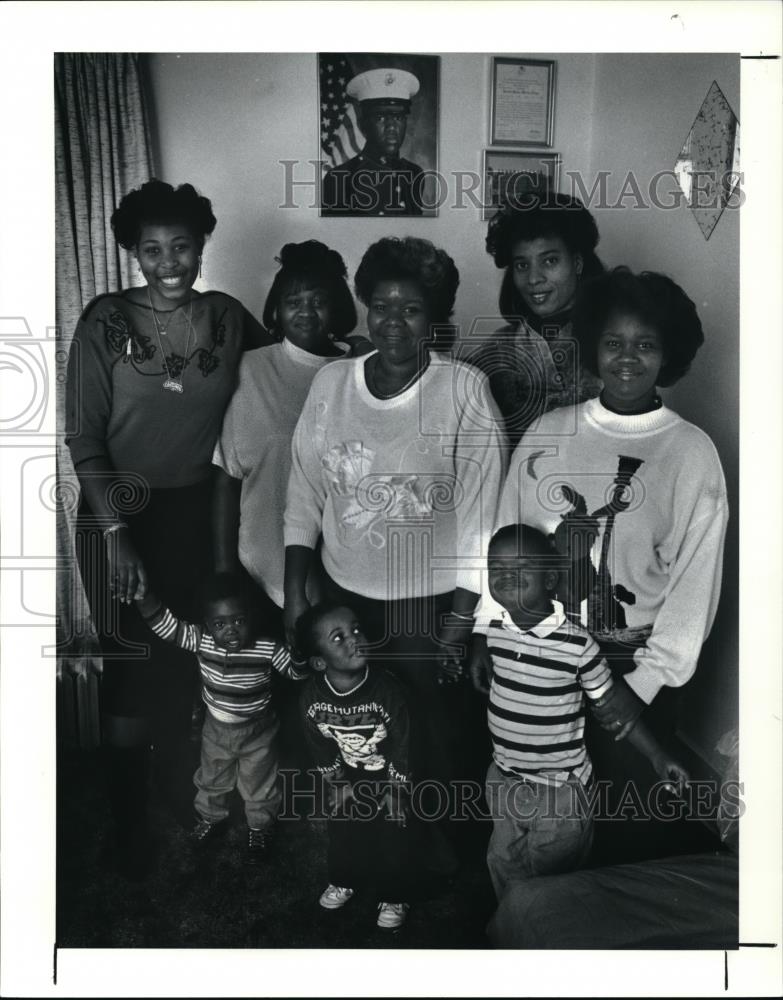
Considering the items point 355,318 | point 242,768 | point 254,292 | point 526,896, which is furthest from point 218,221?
point 526,896

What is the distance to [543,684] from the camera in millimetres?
1885

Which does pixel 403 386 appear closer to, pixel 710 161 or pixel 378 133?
pixel 378 133

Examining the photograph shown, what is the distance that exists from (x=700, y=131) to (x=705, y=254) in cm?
25

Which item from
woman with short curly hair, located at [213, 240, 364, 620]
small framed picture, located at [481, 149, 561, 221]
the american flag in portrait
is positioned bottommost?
woman with short curly hair, located at [213, 240, 364, 620]

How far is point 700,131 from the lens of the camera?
1.88 meters

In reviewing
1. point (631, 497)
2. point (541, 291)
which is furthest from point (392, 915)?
point (541, 291)

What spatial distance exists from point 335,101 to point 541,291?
22.4 inches

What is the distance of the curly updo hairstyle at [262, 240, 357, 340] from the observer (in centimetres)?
188

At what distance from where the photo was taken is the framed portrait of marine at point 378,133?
1877 millimetres

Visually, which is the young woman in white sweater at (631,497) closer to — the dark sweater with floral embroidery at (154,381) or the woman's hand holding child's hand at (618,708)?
the woman's hand holding child's hand at (618,708)

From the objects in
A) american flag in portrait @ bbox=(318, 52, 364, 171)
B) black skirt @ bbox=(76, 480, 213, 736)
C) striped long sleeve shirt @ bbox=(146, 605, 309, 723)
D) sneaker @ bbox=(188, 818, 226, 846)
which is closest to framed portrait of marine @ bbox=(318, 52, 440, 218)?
american flag in portrait @ bbox=(318, 52, 364, 171)

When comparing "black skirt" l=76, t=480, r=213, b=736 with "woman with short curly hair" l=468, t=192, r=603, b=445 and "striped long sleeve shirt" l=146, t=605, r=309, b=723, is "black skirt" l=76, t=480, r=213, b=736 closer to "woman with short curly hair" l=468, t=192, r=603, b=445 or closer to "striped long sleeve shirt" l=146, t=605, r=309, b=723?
"striped long sleeve shirt" l=146, t=605, r=309, b=723

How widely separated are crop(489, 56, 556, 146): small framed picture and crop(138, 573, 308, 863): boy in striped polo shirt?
1073 millimetres

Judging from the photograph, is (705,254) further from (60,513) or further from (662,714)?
(60,513)
